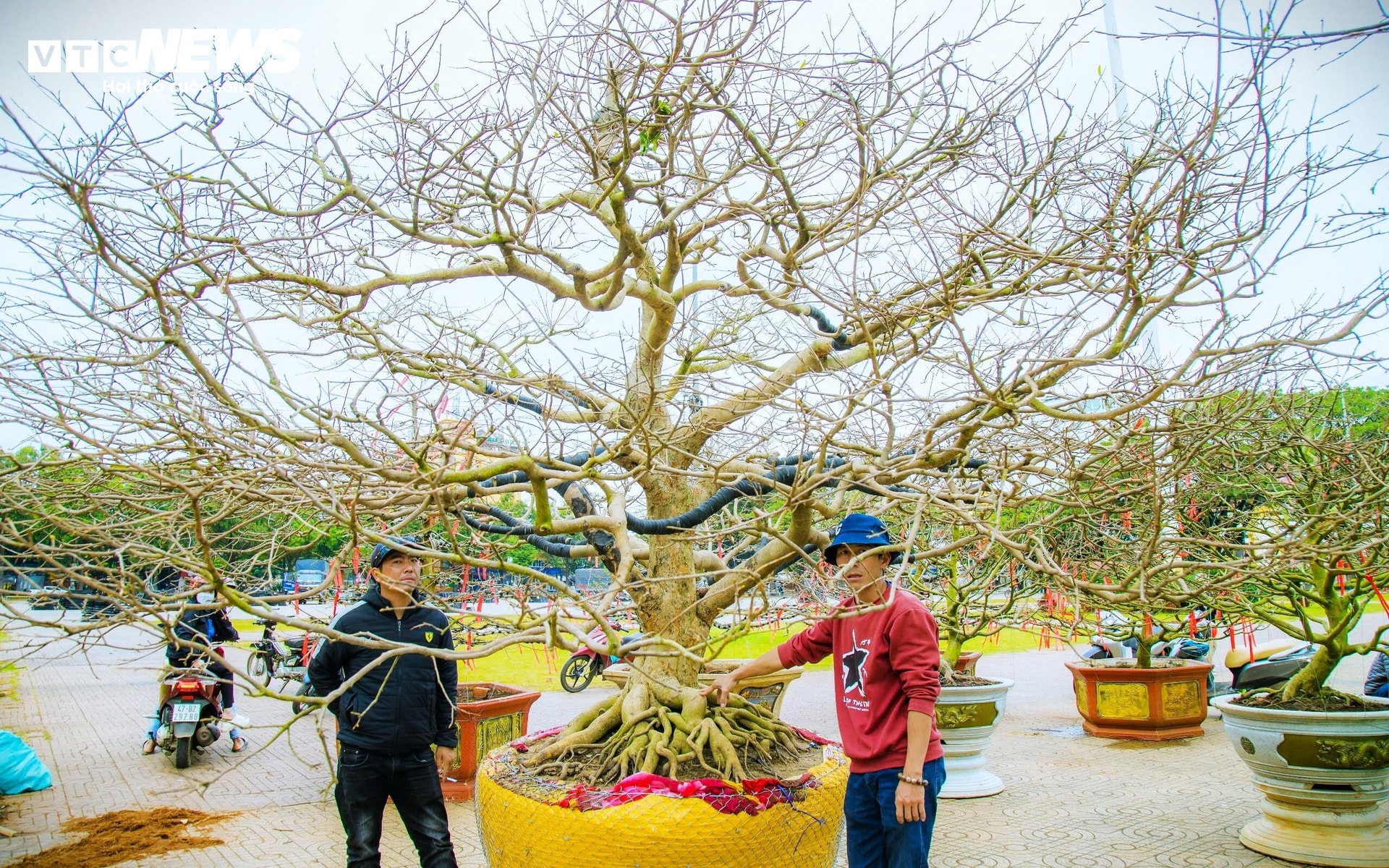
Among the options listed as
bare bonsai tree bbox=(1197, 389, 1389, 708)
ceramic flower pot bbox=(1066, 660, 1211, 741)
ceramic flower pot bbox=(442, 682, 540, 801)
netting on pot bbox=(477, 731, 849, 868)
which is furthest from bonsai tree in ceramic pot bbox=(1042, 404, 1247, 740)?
ceramic flower pot bbox=(442, 682, 540, 801)

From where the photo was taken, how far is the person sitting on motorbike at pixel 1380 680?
7082 millimetres

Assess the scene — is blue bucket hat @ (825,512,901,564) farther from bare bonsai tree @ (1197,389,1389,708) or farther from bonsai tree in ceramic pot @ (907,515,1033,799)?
bonsai tree in ceramic pot @ (907,515,1033,799)

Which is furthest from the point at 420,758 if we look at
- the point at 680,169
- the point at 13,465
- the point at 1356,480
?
the point at 1356,480

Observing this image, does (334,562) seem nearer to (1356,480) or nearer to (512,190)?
(512,190)

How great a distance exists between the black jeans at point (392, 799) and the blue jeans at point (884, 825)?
1809 mm

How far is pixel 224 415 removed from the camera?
4.36 m

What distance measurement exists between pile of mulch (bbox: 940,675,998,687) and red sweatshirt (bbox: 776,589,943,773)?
12.4ft

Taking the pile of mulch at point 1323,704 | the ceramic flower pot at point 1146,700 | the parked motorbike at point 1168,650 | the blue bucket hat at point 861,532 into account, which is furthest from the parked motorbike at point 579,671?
the blue bucket hat at point 861,532

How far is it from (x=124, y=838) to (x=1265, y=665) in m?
10.8

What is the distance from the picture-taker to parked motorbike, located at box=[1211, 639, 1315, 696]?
980 cm

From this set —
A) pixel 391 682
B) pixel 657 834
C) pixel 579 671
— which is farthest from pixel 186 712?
pixel 657 834

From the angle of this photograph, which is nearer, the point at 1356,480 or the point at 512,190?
the point at 512,190

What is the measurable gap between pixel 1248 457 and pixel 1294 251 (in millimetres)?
2141

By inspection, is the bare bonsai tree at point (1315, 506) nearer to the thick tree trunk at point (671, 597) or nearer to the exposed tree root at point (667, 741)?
the exposed tree root at point (667, 741)
